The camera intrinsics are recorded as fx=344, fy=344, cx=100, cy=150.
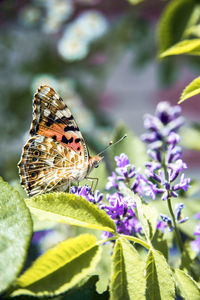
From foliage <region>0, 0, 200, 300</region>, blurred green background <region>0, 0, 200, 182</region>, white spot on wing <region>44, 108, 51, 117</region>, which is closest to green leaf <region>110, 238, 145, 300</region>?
foliage <region>0, 0, 200, 300</region>

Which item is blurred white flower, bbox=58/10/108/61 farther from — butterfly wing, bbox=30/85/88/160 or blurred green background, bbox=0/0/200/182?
butterfly wing, bbox=30/85/88/160

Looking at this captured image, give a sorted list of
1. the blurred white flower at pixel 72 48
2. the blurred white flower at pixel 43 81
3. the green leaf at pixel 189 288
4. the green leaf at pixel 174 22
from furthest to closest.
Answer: the blurred white flower at pixel 72 48 < the blurred white flower at pixel 43 81 < the green leaf at pixel 174 22 < the green leaf at pixel 189 288

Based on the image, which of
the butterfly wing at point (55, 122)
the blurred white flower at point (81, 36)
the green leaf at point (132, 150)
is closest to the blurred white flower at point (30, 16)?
the blurred white flower at point (81, 36)

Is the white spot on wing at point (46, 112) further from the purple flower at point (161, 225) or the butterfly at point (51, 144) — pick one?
the purple flower at point (161, 225)

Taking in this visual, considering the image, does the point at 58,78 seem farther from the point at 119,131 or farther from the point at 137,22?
the point at 119,131

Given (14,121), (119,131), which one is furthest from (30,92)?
(119,131)

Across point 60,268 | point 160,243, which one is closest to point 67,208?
point 60,268
